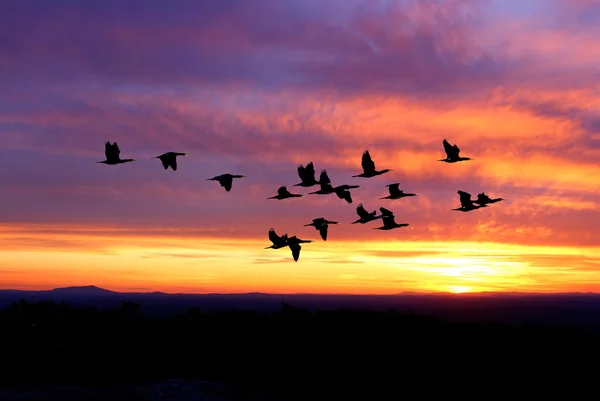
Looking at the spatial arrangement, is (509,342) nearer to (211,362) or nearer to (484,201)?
(484,201)

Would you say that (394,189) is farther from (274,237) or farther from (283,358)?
(283,358)

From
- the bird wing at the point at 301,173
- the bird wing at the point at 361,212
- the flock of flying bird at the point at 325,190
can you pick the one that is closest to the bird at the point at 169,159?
the flock of flying bird at the point at 325,190

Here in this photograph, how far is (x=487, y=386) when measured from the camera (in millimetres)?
45688

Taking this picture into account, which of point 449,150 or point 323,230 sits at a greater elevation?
point 449,150

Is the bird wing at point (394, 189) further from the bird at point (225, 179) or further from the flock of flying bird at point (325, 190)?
the bird at point (225, 179)

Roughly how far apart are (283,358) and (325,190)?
53.7 feet

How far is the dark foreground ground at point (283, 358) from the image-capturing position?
45.8 metres

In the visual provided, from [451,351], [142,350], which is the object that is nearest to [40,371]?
[142,350]

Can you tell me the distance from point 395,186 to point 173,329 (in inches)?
1069

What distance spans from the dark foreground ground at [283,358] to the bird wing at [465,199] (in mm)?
11665

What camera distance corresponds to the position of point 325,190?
42688 millimetres

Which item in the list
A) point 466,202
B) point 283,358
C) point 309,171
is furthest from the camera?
point 283,358

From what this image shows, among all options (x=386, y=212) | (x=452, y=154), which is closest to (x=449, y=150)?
(x=452, y=154)

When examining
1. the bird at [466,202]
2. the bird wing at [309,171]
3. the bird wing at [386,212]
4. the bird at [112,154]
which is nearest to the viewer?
the bird at [112,154]
